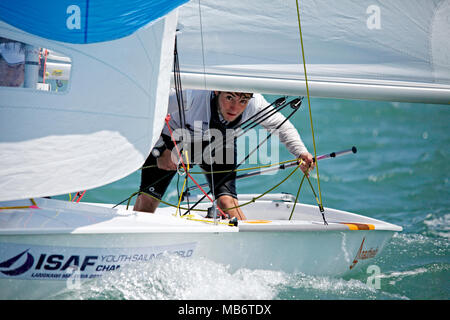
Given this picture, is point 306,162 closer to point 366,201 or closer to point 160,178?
point 160,178

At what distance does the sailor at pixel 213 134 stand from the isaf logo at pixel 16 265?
118cm

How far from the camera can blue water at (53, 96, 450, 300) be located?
2.35 m

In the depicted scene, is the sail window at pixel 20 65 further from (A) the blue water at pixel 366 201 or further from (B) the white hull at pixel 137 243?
(A) the blue water at pixel 366 201

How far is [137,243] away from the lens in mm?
2271

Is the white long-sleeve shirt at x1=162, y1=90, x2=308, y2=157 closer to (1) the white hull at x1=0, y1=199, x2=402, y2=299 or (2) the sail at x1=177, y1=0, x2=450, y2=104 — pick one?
(2) the sail at x1=177, y1=0, x2=450, y2=104

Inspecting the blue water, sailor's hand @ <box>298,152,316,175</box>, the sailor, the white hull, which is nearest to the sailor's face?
the sailor

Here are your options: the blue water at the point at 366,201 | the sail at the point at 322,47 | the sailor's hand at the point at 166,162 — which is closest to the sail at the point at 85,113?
the sail at the point at 322,47

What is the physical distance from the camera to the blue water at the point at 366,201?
2.35 metres

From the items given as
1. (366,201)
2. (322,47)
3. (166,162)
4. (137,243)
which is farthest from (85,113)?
(366,201)

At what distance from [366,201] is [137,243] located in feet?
12.1

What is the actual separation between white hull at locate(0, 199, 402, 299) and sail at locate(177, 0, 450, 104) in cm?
76
